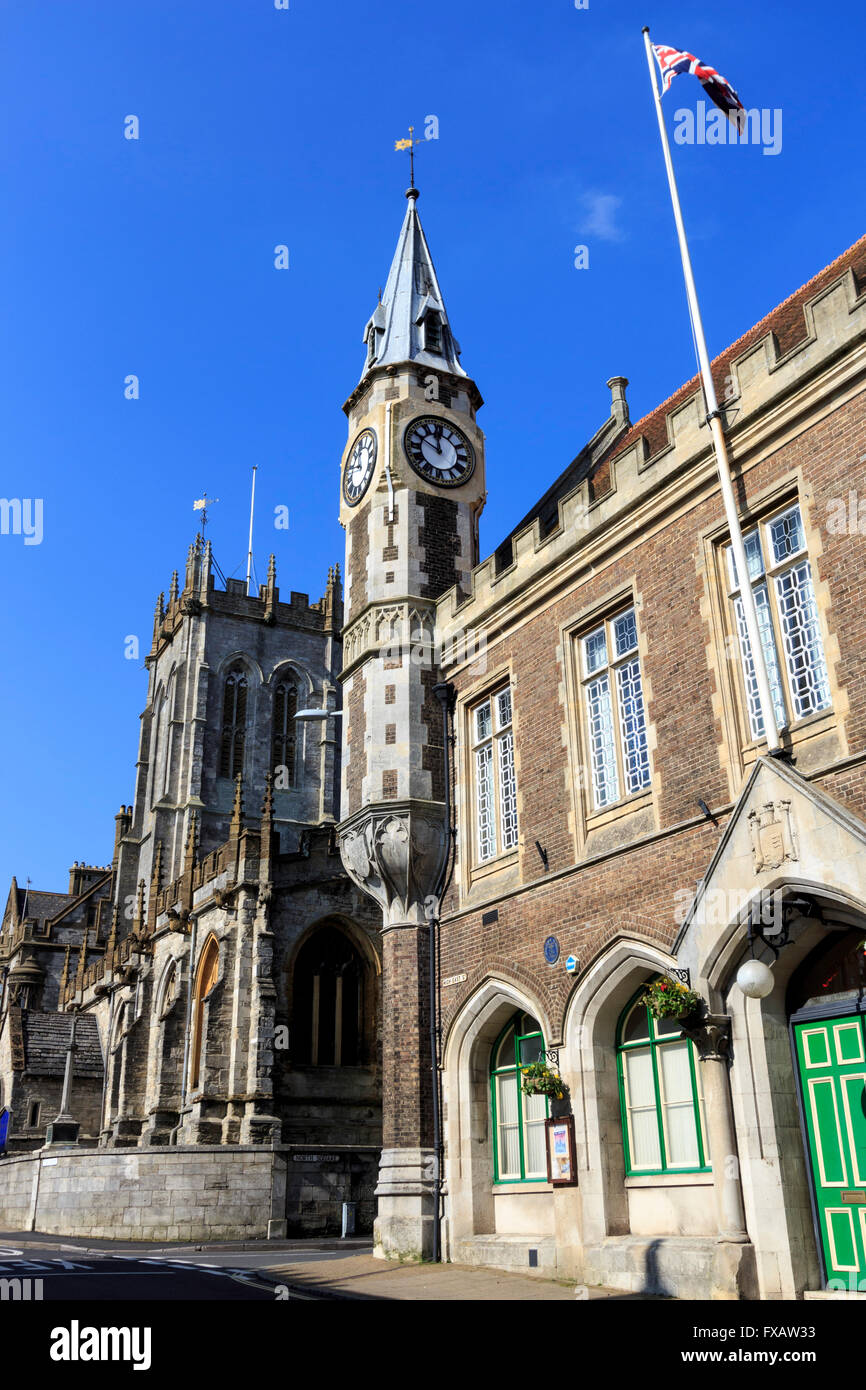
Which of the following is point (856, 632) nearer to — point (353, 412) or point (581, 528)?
point (581, 528)

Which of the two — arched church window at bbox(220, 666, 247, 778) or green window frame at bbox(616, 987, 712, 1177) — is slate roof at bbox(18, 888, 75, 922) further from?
green window frame at bbox(616, 987, 712, 1177)

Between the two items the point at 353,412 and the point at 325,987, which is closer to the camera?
the point at 353,412

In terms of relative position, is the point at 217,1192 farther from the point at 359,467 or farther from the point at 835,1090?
the point at 835,1090

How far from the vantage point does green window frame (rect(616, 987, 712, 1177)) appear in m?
13.3

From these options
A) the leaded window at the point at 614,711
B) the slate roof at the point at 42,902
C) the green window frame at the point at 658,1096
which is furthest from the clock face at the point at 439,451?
the slate roof at the point at 42,902

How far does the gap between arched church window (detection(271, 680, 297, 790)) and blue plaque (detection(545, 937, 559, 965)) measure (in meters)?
46.4

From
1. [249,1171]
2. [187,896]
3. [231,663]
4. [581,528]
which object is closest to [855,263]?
[581,528]

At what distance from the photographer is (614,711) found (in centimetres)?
1562

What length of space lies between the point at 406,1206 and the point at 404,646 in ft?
29.0

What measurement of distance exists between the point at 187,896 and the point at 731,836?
2588 cm

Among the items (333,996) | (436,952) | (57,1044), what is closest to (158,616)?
(57,1044)

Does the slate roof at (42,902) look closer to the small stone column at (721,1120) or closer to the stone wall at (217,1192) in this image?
the stone wall at (217,1192)

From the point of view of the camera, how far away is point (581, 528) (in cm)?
1653

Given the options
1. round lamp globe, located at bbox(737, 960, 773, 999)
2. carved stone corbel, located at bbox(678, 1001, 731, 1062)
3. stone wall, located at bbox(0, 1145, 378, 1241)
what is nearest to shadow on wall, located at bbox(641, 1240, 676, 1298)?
carved stone corbel, located at bbox(678, 1001, 731, 1062)
